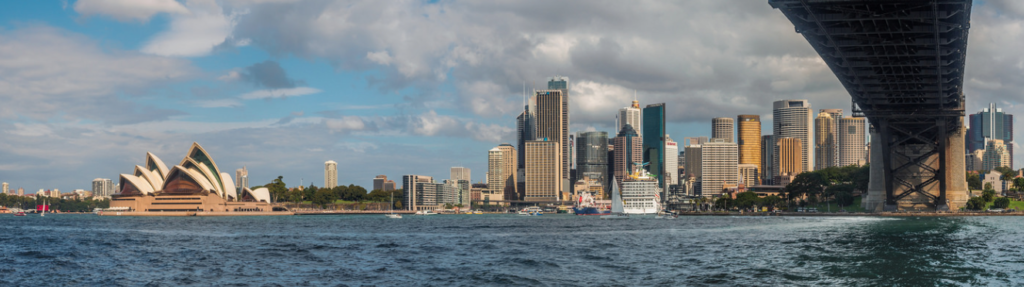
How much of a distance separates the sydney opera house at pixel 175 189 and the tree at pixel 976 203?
4307 inches

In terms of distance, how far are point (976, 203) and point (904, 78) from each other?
5909 centimetres

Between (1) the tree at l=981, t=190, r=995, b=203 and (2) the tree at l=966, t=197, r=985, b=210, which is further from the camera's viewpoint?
(1) the tree at l=981, t=190, r=995, b=203

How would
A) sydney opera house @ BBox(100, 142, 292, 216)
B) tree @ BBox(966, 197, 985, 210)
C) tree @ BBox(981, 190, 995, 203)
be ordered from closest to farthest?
tree @ BBox(966, 197, 985, 210)
tree @ BBox(981, 190, 995, 203)
sydney opera house @ BBox(100, 142, 292, 216)

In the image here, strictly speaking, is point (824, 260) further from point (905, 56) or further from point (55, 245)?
point (55, 245)

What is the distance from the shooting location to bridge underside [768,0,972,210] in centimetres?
2941

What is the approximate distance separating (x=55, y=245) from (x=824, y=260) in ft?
116

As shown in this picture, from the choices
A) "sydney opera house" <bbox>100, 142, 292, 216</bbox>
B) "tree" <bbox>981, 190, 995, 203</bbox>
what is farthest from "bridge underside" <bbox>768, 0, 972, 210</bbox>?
"sydney opera house" <bbox>100, 142, 292, 216</bbox>

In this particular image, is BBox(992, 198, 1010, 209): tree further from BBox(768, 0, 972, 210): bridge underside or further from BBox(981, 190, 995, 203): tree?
BBox(768, 0, 972, 210): bridge underside

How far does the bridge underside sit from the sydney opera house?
102m

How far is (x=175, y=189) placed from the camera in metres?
137

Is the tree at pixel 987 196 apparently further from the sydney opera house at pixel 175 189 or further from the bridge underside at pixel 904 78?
the sydney opera house at pixel 175 189

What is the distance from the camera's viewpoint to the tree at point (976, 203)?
94.8 metres

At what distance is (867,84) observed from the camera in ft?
165

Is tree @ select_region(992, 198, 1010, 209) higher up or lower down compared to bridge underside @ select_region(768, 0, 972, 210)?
lower down
